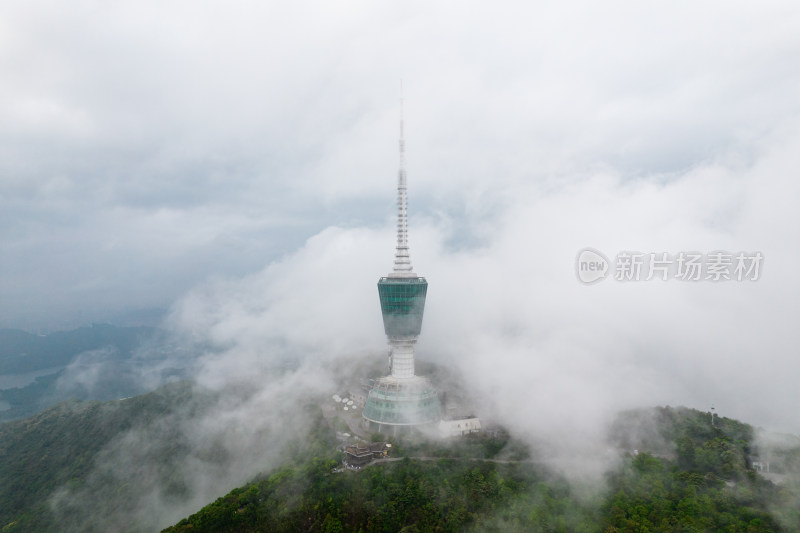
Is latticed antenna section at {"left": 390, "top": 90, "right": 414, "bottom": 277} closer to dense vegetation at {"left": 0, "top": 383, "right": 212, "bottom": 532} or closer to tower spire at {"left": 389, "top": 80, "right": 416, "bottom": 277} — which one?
tower spire at {"left": 389, "top": 80, "right": 416, "bottom": 277}

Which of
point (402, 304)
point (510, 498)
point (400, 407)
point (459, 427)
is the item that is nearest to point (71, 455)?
point (400, 407)

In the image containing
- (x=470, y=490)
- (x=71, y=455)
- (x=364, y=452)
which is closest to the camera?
(x=470, y=490)

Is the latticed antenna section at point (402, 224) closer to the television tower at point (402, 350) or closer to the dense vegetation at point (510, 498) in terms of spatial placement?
the television tower at point (402, 350)

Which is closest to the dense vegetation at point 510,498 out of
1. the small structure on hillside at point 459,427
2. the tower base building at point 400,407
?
the small structure on hillside at point 459,427

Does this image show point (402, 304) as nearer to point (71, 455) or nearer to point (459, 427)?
point (459, 427)

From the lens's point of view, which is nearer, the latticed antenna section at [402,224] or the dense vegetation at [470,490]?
the dense vegetation at [470,490]

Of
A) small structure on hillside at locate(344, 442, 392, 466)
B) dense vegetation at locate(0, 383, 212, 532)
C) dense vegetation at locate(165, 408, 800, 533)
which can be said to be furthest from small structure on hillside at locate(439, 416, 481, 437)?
dense vegetation at locate(0, 383, 212, 532)
